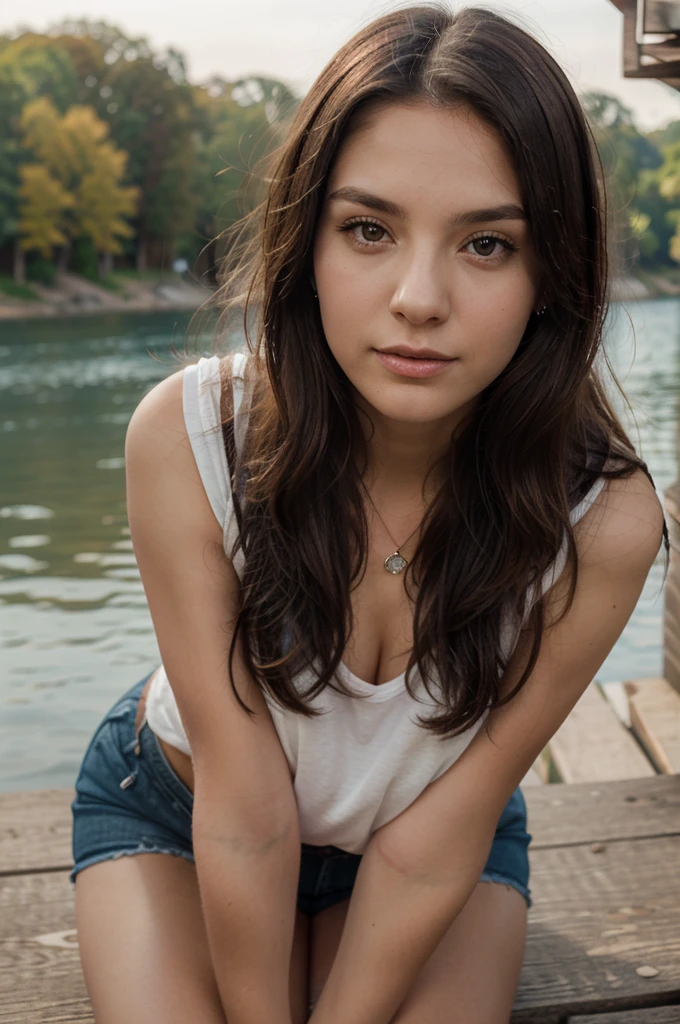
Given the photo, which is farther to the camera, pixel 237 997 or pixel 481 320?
pixel 237 997

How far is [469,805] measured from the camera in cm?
159

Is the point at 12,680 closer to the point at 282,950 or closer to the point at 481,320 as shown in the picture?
the point at 282,950

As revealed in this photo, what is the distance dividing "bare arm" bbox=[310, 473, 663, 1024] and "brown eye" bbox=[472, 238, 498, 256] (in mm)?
385

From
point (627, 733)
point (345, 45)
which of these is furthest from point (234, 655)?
point (627, 733)

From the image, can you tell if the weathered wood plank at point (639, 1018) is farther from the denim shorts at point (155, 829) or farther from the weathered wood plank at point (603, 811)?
the weathered wood plank at point (603, 811)

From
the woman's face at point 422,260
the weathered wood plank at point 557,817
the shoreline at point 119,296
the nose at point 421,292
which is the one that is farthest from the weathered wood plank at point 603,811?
the shoreline at point 119,296

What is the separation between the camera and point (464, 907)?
174 centimetres

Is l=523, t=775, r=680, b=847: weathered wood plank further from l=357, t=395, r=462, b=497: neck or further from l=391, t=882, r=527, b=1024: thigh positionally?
l=357, t=395, r=462, b=497: neck

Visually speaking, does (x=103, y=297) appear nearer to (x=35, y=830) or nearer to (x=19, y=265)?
(x=19, y=265)

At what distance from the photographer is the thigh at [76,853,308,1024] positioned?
1.57 m

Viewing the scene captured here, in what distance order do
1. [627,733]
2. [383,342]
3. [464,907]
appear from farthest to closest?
[627,733]
[464,907]
[383,342]

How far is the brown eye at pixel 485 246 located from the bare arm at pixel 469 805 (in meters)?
0.39

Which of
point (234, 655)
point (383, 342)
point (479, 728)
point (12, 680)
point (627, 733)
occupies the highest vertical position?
point (383, 342)

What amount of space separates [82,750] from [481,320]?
2.58m
